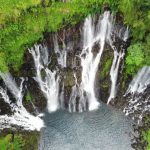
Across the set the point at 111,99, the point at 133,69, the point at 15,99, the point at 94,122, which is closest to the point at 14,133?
the point at 15,99

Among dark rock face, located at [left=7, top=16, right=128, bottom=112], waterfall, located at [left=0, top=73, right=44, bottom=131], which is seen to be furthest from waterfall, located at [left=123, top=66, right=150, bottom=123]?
waterfall, located at [left=0, top=73, right=44, bottom=131]

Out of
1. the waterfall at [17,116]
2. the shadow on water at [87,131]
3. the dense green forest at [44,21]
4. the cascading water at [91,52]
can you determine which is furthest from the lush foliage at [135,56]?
the waterfall at [17,116]

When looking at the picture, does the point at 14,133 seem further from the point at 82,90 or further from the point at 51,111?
the point at 82,90

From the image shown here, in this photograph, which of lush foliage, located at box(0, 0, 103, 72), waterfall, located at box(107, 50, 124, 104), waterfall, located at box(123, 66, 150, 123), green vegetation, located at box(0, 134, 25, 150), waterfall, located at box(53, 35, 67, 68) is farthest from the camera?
waterfall, located at box(123, 66, 150, 123)

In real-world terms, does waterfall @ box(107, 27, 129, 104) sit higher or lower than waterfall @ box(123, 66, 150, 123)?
higher

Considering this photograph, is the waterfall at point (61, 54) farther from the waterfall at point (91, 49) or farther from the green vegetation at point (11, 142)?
the green vegetation at point (11, 142)

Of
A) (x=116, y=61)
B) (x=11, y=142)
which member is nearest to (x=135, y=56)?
(x=116, y=61)

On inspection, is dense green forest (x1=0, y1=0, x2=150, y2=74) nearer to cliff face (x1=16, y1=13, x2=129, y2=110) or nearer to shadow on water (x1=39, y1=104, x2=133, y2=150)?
cliff face (x1=16, y1=13, x2=129, y2=110)

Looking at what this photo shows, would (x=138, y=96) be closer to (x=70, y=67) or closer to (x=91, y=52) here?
(x=91, y=52)
